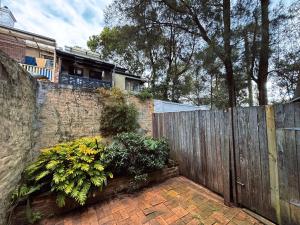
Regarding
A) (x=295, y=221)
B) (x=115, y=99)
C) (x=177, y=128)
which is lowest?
(x=295, y=221)

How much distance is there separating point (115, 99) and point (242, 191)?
182 inches

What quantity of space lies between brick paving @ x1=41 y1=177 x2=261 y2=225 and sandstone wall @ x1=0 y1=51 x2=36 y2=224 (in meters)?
0.85

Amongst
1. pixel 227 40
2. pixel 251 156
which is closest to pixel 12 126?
pixel 251 156

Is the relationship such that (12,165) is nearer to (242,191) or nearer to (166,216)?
(166,216)

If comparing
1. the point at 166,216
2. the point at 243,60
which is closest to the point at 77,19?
the point at 243,60

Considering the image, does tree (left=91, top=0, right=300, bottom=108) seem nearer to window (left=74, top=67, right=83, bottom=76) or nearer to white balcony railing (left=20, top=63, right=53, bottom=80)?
window (left=74, top=67, right=83, bottom=76)

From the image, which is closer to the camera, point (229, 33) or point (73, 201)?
point (73, 201)

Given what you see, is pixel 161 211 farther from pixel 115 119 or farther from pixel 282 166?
pixel 115 119

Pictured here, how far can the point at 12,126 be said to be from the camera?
2291 millimetres

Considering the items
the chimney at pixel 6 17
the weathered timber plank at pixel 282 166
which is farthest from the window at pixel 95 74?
the weathered timber plank at pixel 282 166

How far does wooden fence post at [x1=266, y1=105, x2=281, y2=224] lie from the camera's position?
75.0 inches

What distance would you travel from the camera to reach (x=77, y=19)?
703 cm

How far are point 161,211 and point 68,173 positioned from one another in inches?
66.9

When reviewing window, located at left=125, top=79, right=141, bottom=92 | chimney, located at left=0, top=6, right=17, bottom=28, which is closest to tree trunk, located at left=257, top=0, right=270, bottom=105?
window, located at left=125, top=79, right=141, bottom=92
